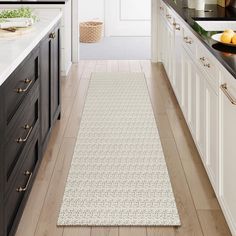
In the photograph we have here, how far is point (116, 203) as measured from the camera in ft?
9.20

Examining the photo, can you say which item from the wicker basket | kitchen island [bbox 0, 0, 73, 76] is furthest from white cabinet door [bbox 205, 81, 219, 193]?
the wicker basket

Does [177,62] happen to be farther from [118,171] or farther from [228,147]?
[228,147]

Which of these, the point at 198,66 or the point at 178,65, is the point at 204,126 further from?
the point at 178,65

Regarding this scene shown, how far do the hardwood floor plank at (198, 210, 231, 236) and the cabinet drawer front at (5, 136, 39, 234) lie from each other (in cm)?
92

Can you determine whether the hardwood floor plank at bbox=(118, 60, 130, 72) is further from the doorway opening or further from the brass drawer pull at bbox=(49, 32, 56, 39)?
the brass drawer pull at bbox=(49, 32, 56, 39)

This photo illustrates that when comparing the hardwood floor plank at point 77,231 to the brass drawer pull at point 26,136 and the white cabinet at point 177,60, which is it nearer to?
the brass drawer pull at point 26,136

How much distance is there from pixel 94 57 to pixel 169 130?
3.52 m

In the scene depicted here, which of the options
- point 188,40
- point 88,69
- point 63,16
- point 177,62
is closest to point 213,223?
point 188,40

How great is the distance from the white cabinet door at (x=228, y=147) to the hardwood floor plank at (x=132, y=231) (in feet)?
1.37

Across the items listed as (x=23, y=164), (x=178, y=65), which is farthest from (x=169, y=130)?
(x=23, y=164)

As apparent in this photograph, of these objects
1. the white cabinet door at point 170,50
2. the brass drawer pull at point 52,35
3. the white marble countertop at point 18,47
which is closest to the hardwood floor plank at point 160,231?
the white marble countertop at point 18,47

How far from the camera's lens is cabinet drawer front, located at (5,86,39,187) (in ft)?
7.40

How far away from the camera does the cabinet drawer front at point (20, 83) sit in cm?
224

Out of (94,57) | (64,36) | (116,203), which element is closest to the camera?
(116,203)
